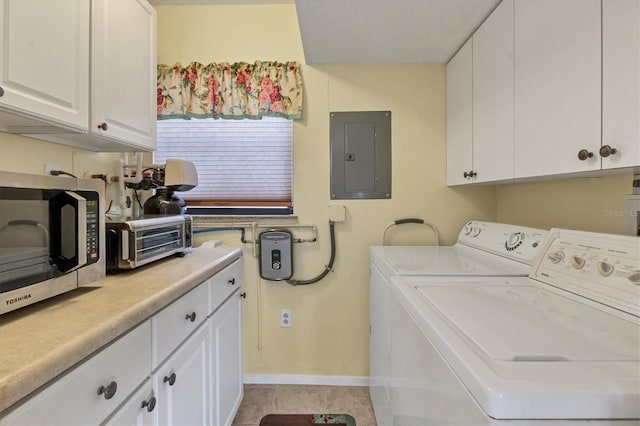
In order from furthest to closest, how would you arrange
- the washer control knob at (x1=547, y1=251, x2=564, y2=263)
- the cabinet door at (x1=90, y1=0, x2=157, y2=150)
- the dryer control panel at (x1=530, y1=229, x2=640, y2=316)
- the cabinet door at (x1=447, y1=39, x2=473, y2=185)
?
the cabinet door at (x1=447, y1=39, x2=473, y2=185), the cabinet door at (x1=90, y1=0, x2=157, y2=150), the washer control knob at (x1=547, y1=251, x2=564, y2=263), the dryer control panel at (x1=530, y1=229, x2=640, y2=316)

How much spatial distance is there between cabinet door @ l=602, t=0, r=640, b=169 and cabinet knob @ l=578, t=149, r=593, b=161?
43 millimetres

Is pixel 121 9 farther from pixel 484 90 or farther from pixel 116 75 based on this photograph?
pixel 484 90

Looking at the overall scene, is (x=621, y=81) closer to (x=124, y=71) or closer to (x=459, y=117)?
(x=459, y=117)

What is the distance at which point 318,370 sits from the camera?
82.0 inches

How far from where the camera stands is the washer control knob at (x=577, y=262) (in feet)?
3.28

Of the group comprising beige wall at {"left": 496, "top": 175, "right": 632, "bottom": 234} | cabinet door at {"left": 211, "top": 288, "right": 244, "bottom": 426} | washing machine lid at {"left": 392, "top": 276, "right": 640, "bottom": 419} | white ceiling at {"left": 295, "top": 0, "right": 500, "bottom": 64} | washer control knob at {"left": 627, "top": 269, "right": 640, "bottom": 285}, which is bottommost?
cabinet door at {"left": 211, "top": 288, "right": 244, "bottom": 426}

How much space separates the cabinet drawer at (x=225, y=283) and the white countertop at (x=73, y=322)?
0.62 ft

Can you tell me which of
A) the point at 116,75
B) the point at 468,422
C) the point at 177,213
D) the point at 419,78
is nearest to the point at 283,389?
the point at 177,213

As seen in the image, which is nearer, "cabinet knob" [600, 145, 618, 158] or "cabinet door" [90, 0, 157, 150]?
"cabinet knob" [600, 145, 618, 158]

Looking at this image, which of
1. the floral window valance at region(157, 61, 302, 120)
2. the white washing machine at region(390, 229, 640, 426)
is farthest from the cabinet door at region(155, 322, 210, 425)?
the floral window valance at region(157, 61, 302, 120)

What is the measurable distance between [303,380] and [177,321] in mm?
1338

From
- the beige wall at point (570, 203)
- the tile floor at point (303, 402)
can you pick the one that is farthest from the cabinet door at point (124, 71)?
the beige wall at point (570, 203)

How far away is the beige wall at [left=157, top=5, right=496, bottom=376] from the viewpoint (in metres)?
2.03

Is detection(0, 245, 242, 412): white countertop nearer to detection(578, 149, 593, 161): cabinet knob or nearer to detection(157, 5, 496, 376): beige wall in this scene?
detection(157, 5, 496, 376): beige wall
